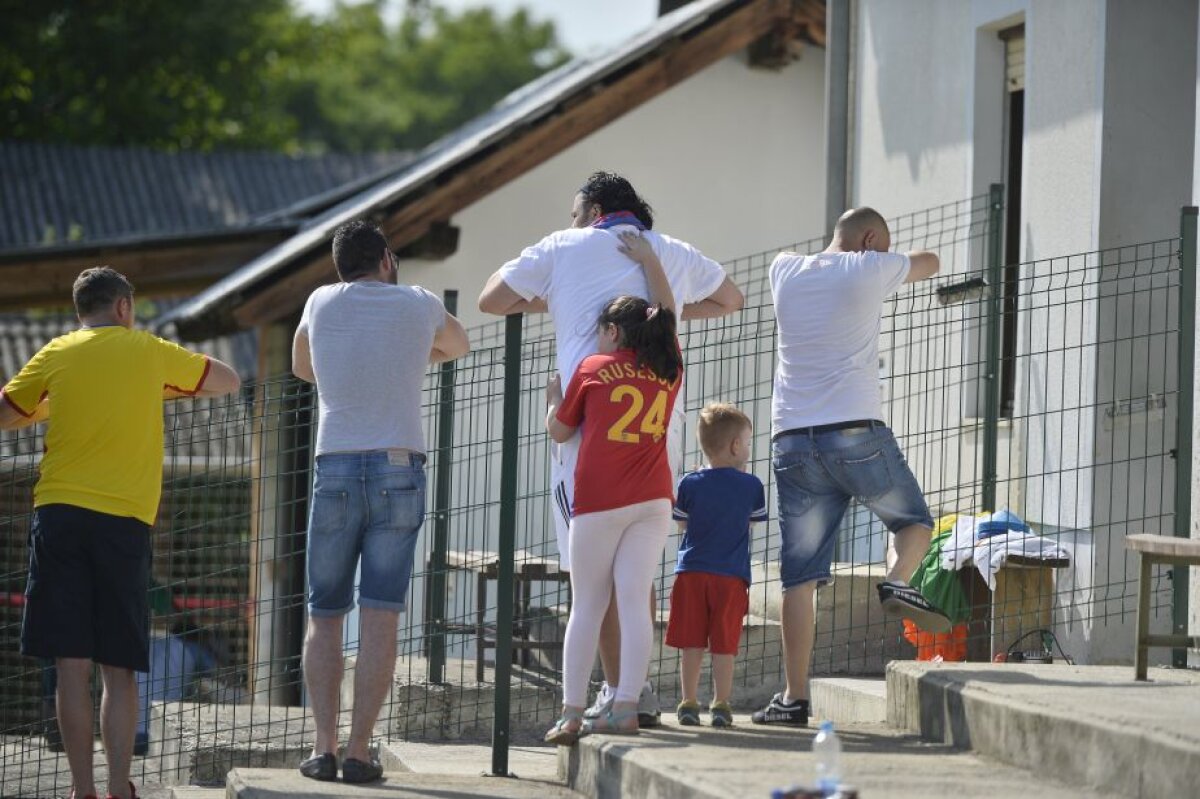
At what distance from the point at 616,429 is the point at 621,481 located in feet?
0.53

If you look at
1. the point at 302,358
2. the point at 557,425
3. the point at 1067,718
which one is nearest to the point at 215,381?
the point at 302,358

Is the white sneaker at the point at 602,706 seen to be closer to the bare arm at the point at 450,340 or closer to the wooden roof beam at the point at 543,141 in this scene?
the bare arm at the point at 450,340

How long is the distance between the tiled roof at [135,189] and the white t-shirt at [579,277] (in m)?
24.6

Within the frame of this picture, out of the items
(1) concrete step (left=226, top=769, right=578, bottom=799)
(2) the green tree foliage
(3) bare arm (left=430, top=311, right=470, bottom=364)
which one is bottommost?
(1) concrete step (left=226, top=769, right=578, bottom=799)

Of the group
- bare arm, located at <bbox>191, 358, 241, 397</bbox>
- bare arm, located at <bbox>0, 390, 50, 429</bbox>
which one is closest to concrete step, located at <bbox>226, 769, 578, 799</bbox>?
bare arm, located at <bbox>191, 358, 241, 397</bbox>

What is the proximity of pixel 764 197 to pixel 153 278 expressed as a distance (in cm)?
493

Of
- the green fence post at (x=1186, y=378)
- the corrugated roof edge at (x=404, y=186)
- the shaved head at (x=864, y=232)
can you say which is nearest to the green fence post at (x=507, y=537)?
the shaved head at (x=864, y=232)

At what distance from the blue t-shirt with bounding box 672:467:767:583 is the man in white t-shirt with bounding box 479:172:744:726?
44 centimetres

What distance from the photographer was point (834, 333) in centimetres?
640

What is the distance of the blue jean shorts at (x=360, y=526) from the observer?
5.89 m

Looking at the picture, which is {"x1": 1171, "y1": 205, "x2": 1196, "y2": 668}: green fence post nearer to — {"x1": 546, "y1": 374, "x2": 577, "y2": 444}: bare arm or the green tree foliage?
{"x1": 546, "y1": 374, "x2": 577, "y2": 444}: bare arm

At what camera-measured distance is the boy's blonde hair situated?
677 centimetres

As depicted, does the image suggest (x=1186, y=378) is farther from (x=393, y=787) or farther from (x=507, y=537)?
(x=393, y=787)

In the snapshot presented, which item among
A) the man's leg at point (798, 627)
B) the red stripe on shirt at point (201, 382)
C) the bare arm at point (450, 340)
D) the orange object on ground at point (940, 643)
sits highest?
the bare arm at point (450, 340)
